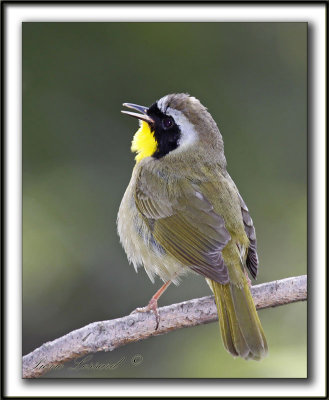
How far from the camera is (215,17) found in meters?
6.03

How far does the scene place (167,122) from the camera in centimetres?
628

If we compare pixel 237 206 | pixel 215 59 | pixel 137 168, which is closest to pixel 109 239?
pixel 137 168

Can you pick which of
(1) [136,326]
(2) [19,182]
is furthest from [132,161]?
(1) [136,326]

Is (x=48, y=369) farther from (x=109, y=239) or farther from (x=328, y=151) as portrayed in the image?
(x=328, y=151)

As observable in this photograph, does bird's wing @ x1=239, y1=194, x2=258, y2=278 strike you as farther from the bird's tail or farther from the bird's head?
the bird's head

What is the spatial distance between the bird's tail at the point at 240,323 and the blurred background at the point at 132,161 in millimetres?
205

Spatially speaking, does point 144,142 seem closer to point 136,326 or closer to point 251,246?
point 251,246

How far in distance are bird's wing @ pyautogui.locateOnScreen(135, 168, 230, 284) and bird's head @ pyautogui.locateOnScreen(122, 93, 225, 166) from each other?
187mm

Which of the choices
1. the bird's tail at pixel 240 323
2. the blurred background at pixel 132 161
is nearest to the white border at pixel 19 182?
the blurred background at pixel 132 161

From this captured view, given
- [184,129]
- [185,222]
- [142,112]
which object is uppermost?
[142,112]

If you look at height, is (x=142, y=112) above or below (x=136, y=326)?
above

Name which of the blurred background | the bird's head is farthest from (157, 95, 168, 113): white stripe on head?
the blurred background

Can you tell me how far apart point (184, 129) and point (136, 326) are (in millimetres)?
1280

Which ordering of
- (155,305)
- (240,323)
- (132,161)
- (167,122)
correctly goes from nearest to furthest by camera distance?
(240,323), (155,305), (167,122), (132,161)
